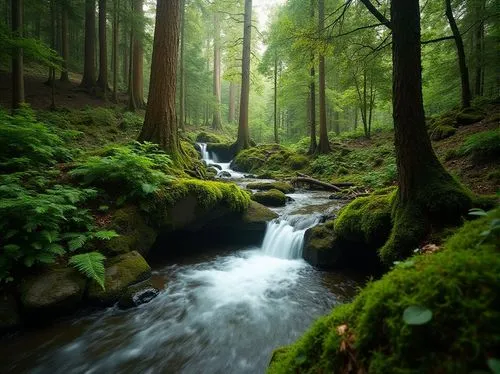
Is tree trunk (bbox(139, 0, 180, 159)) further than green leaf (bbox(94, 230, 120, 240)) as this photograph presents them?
Yes

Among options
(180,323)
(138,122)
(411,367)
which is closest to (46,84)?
(138,122)

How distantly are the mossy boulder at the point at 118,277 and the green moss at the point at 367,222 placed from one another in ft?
13.3

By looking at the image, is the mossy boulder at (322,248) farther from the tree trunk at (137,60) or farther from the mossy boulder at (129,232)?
the tree trunk at (137,60)

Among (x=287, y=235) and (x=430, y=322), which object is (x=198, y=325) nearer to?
(x=287, y=235)

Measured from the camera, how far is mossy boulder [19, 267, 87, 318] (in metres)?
4.04

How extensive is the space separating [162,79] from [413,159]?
713 centimetres

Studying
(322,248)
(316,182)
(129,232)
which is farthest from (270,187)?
(129,232)

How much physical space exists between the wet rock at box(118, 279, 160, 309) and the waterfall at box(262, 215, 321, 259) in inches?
127

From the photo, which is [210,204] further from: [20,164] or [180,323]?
[20,164]

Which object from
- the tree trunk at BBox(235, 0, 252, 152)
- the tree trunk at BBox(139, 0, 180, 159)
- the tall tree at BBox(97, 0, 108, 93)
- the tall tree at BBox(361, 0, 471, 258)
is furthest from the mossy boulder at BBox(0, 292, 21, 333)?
the tall tree at BBox(97, 0, 108, 93)

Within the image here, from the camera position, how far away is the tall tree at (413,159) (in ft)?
13.0

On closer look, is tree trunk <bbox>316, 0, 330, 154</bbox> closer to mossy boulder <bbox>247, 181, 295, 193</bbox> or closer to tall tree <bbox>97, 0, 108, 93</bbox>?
mossy boulder <bbox>247, 181, 295, 193</bbox>

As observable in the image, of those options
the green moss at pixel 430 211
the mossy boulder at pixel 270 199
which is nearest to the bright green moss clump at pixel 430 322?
the green moss at pixel 430 211

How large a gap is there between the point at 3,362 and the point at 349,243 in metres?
6.00
